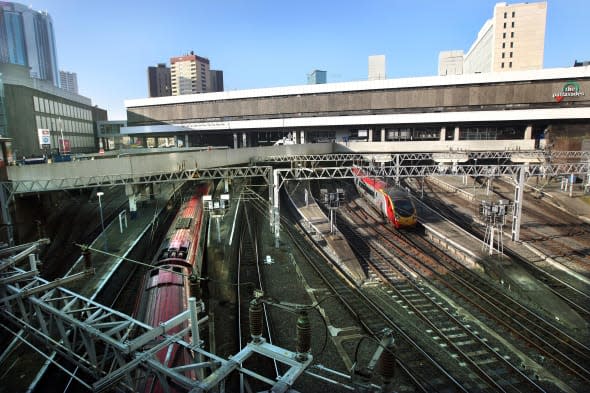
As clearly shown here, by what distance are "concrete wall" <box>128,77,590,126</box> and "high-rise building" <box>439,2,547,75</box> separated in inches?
2222

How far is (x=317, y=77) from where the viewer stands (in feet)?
507

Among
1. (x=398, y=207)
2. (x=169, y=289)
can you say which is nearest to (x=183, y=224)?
(x=169, y=289)

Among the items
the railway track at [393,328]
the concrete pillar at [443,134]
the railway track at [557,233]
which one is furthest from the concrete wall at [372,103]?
the railway track at [393,328]

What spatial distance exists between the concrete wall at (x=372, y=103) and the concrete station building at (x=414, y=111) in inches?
5.0

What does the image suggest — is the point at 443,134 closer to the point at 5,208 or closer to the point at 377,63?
the point at 377,63

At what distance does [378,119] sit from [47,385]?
52.6 meters

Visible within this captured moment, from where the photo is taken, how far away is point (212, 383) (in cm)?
516

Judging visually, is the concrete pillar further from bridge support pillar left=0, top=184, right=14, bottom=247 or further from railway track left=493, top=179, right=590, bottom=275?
bridge support pillar left=0, top=184, right=14, bottom=247

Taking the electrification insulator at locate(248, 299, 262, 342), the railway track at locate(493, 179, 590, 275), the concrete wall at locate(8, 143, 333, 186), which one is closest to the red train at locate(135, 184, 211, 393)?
the electrification insulator at locate(248, 299, 262, 342)

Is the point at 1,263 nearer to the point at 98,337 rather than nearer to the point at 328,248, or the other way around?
the point at 98,337

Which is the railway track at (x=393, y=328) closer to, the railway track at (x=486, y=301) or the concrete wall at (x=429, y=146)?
the railway track at (x=486, y=301)

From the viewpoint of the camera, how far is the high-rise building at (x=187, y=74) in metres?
184

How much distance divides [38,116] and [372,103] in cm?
4783

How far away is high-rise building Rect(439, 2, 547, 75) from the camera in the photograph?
310 feet
